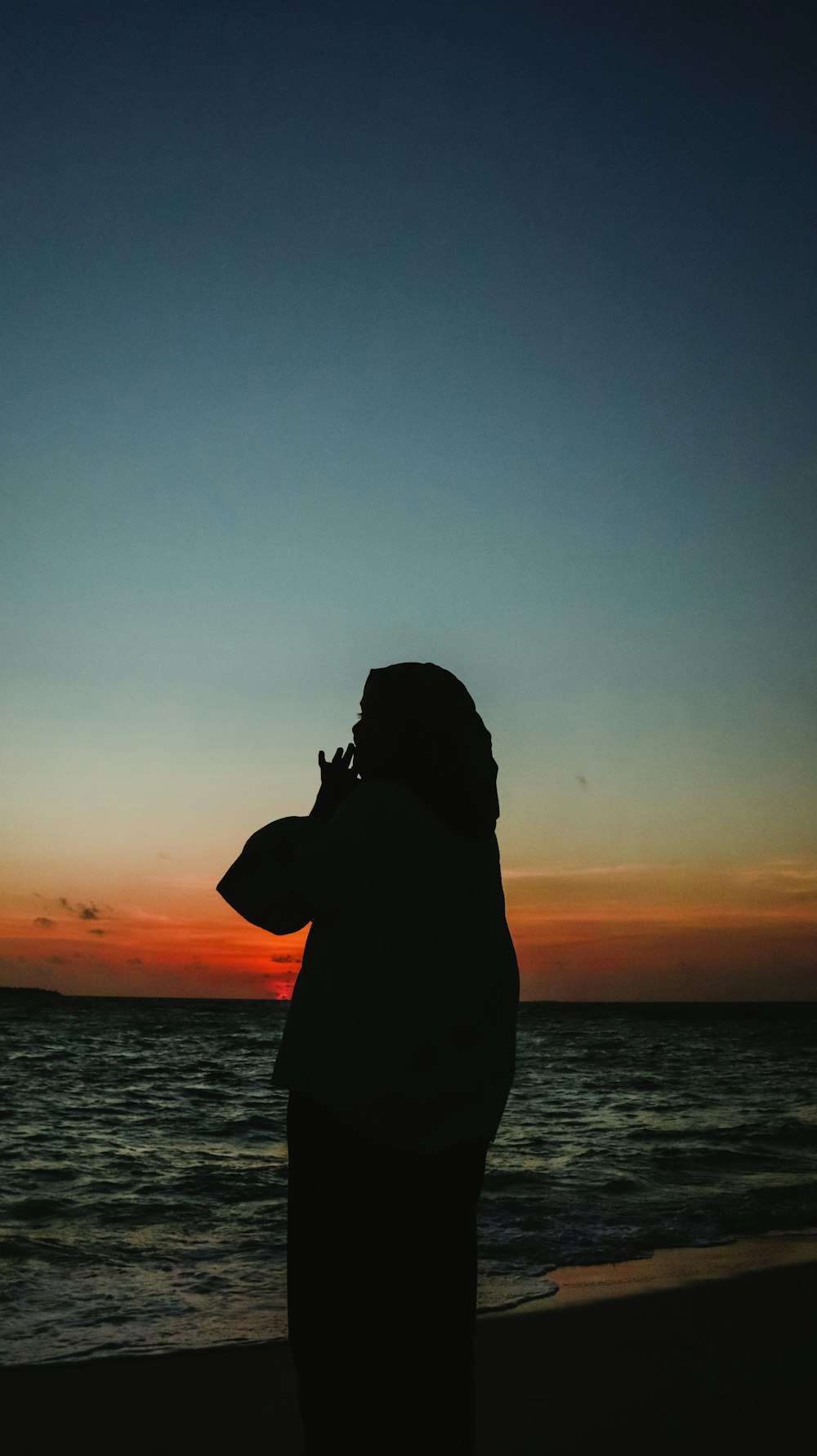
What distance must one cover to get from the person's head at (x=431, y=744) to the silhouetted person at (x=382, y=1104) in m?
0.06

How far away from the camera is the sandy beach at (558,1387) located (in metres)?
3.71

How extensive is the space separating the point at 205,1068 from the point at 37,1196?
18630 millimetres

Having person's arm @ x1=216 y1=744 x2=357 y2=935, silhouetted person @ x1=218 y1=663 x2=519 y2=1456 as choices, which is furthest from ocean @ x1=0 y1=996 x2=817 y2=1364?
person's arm @ x1=216 y1=744 x2=357 y2=935

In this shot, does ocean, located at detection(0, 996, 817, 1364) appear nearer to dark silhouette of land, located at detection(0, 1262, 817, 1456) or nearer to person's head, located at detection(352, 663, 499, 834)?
dark silhouette of land, located at detection(0, 1262, 817, 1456)

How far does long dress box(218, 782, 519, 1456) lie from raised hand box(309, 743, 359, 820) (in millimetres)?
130

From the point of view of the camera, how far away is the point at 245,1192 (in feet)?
31.4

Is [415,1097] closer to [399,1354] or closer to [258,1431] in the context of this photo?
[399,1354]

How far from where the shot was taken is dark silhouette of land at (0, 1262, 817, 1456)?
12.1ft

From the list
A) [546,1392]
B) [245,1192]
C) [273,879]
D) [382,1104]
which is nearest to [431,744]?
[273,879]

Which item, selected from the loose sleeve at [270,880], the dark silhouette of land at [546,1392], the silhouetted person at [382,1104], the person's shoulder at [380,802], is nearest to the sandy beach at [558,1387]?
the dark silhouette of land at [546,1392]

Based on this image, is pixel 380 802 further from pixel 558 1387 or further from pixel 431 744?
pixel 558 1387

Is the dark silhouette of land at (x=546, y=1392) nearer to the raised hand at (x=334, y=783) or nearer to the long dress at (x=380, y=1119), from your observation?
the long dress at (x=380, y=1119)

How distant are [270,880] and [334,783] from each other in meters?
0.26

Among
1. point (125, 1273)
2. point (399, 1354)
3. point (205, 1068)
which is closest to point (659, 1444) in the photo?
point (399, 1354)
